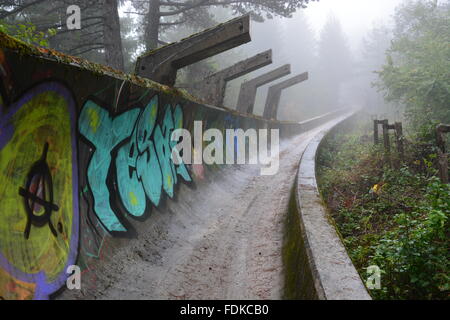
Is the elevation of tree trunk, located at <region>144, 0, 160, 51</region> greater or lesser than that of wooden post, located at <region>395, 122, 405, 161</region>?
greater

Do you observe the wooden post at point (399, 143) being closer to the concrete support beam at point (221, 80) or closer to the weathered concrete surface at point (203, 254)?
the weathered concrete surface at point (203, 254)

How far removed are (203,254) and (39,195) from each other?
2.03 meters

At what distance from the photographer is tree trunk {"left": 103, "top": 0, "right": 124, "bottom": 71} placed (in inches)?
396

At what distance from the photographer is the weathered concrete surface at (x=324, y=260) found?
2.31m

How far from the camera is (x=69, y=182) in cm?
293

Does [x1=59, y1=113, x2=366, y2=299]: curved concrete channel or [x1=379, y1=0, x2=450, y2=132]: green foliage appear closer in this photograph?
[x1=59, y1=113, x2=366, y2=299]: curved concrete channel

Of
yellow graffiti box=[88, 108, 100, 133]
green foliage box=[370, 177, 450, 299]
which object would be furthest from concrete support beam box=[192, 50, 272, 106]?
green foliage box=[370, 177, 450, 299]

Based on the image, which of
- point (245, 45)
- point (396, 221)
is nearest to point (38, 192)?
point (396, 221)

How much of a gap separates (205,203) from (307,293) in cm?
348

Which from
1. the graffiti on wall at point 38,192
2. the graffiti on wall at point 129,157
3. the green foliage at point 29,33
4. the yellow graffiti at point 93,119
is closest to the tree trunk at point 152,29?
the green foliage at point 29,33

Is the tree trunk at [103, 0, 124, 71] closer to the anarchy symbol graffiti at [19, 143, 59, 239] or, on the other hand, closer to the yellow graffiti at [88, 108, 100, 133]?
the yellow graffiti at [88, 108, 100, 133]

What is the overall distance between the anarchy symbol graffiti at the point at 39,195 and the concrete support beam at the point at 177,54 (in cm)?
369

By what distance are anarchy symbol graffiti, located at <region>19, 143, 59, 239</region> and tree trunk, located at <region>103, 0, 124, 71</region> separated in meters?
8.22

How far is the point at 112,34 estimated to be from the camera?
10.2 m
